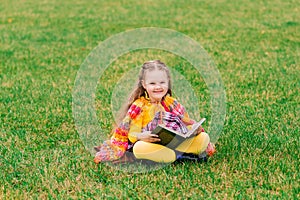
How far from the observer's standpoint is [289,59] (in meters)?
7.44

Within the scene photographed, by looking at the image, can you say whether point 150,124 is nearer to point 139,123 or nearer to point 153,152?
point 139,123

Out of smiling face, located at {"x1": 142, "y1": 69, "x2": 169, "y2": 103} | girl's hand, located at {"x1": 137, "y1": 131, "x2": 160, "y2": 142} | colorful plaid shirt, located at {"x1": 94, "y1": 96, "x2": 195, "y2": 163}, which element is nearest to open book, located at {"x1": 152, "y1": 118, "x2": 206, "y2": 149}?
girl's hand, located at {"x1": 137, "y1": 131, "x2": 160, "y2": 142}

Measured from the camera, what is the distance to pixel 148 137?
359 centimetres

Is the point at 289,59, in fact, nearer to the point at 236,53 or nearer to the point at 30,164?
the point at 236,53

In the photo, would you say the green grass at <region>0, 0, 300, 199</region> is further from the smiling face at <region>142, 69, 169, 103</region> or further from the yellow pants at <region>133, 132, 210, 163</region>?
the smiling face at <region>142, 69, 169, 103</region>

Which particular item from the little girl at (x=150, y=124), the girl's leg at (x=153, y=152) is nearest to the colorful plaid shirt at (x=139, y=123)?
the little girl at (x=150, y=124)

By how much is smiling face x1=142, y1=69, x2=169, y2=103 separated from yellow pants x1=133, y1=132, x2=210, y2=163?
367 millimetres

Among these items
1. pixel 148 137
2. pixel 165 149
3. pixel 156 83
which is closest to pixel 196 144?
pixel 165 149

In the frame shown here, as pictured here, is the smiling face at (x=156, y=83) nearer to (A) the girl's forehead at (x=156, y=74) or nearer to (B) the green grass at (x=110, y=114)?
(A) the girl's forehead at (x=156, y=74)

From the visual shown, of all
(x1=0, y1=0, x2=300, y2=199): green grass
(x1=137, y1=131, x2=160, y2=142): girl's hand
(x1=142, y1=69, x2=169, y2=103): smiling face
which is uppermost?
(x1=142, y1=69, x2=169, y2=103): smiling face

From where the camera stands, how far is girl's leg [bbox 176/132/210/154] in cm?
367

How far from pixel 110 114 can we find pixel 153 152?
1.48 metres

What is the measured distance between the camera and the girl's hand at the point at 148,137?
356cm

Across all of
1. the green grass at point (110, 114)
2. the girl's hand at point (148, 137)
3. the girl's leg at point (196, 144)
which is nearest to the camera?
the green grass at point (110, 114)
